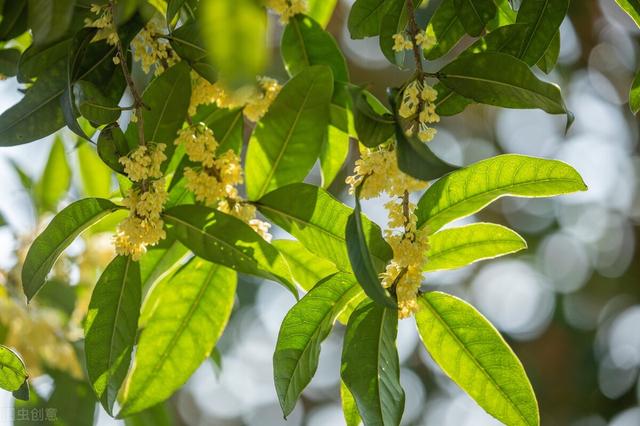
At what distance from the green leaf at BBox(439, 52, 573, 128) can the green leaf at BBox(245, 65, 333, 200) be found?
0.58 ft

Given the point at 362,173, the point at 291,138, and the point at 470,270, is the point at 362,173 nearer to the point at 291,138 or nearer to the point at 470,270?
the point at 291,138

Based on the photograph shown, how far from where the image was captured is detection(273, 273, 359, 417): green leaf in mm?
926

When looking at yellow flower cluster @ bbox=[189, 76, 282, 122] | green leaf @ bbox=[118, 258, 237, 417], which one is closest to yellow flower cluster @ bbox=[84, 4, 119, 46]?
yellow flower cluster @ bbox=[189, 76, 282, 122]

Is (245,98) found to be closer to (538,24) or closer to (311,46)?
(311,46)

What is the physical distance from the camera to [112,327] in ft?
3.39

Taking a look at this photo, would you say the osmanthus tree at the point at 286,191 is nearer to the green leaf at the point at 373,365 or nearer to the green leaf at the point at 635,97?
the green leaf at the point at 373,365

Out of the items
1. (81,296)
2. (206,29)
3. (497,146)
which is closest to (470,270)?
(497,146)

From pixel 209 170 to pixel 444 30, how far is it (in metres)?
0.33

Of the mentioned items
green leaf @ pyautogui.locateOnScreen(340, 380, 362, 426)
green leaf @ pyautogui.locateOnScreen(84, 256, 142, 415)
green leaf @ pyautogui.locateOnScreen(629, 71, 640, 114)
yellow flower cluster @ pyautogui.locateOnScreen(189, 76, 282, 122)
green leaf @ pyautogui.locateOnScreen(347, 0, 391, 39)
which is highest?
green leaf @ pyautogui.locateOnScreen(347, 0, 391, 39)

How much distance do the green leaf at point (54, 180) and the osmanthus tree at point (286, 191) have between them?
0.85 meters

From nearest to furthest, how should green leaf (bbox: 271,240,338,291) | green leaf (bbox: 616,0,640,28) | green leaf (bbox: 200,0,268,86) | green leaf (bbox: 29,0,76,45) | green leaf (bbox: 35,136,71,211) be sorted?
1. green leaf (bbox: 200,0,268,86)
2. green leaf (bbox: 29,0,76,45)
3. green leaf (bbox: 616,0,640,28)
4. green leaf (bbox: 271,240,338,291)
5. green leaf (bbox: 35,136,71,211)

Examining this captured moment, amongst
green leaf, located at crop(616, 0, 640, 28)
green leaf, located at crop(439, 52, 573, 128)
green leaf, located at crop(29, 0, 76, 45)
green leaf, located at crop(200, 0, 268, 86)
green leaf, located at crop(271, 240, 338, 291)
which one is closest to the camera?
green leaf, located at crop(200, 0, 268, 86)

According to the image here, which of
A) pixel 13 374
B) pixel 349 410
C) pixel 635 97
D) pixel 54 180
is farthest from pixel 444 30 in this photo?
pixel 54 180

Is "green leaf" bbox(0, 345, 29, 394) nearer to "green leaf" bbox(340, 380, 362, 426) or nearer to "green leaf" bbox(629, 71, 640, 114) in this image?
"green leaf" bbox(340, 380, 362, 426)
